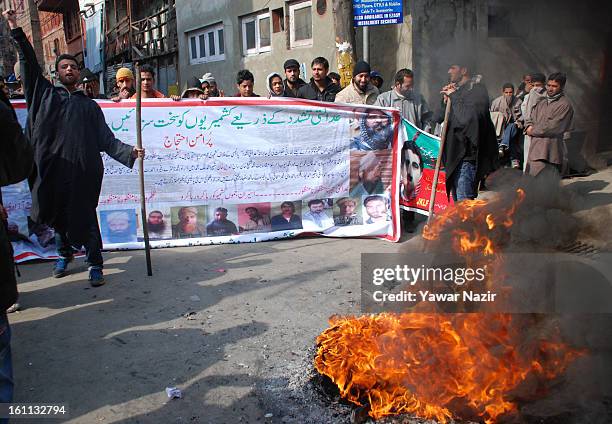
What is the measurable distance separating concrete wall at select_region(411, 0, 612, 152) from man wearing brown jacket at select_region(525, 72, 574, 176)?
2.44 metres

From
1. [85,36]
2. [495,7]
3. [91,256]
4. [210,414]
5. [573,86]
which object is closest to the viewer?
[210,414]

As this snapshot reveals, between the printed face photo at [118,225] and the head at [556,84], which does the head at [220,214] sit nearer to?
the printed face photo at [118,225]

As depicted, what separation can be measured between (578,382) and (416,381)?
2.65 feet

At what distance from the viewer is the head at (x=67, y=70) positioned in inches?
183

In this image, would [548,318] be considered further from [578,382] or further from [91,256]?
[91,256]

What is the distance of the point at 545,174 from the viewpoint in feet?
9.69

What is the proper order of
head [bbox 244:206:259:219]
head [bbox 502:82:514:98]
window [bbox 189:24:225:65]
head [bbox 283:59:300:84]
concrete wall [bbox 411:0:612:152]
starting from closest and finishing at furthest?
head [bbox 244:206:259:219], head [bbox 283:59:300:84], concrete wall [bbox 411:0:612:152], head [bbox 502:82:514:98], window [bbox 189:24:225:65]

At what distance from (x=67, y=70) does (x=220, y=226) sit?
8.22 feet

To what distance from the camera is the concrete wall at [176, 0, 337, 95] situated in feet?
36.6

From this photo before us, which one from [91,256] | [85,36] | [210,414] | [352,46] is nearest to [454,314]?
[210,414]

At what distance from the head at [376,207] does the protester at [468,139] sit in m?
0.90

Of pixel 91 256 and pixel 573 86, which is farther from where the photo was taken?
pixel 573 86

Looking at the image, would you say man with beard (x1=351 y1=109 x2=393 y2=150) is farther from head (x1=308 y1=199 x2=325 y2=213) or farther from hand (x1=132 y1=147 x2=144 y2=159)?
hand (x1=132 y1=147 x2=144 y2=159)

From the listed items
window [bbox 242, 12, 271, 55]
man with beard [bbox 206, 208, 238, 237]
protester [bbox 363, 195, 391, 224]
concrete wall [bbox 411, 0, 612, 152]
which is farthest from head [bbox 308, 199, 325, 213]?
window [bbox 242, 12, 271, 55]
